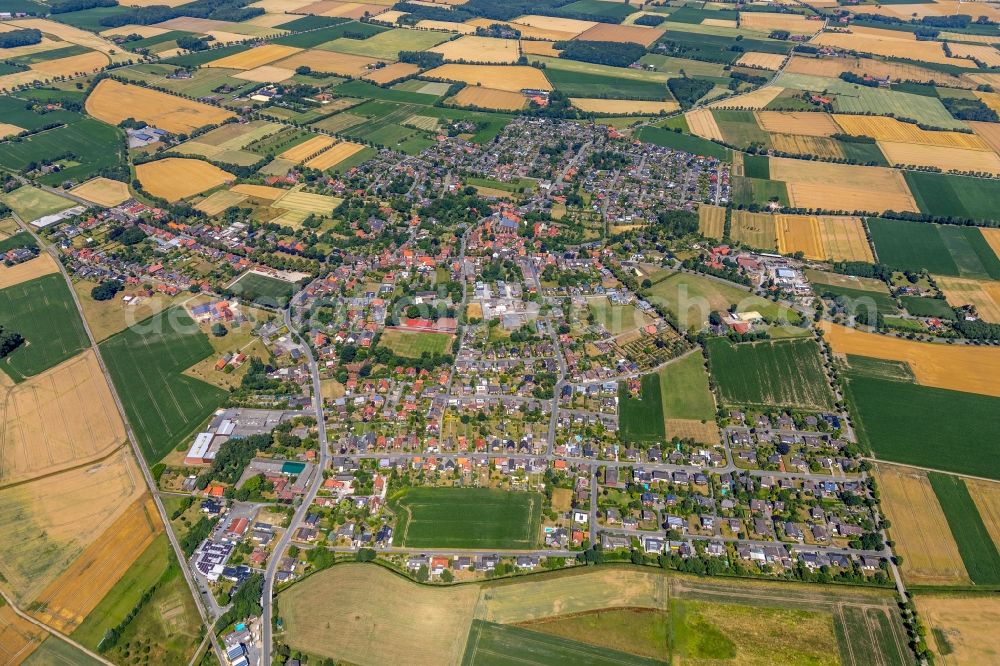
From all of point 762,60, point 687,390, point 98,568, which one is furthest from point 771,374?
point 762,60

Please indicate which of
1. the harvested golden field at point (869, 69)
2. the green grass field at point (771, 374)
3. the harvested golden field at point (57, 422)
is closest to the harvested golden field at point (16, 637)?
the harvested golden field at point (57, 422)

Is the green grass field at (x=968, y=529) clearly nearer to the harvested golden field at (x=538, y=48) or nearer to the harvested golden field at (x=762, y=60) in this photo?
the harvested golden field at (x=762, y=60)

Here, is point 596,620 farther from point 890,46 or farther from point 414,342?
point 890,46

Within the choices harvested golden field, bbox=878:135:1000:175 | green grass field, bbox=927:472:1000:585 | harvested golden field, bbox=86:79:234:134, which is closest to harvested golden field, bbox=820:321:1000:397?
green grass field, bbox=927:472:1000:585

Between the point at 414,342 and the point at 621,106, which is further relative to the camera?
the point at 621,106

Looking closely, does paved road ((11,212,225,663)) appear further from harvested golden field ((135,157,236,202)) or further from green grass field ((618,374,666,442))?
green grass field ((618,374,666,442))

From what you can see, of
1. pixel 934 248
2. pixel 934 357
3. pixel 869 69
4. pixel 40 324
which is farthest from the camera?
pixel 869 69

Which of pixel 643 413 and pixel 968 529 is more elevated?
pixel 643 413

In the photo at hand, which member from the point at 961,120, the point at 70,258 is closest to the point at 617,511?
the point at 70,258
